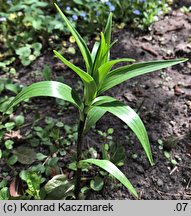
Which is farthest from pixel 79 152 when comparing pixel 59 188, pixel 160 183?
pixel 160 183

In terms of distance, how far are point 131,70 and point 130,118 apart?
217 mm

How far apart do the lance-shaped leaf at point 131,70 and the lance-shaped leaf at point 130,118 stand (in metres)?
0.09

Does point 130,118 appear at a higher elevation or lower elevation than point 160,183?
higher

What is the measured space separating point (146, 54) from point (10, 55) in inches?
44.0

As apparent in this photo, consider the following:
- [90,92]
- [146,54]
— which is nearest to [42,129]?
[90,92]

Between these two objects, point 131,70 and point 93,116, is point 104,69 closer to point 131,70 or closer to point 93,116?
point 131,70

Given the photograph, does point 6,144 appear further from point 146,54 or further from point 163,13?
point 163,13

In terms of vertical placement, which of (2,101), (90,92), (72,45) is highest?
(72,45)

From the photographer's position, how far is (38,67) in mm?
2582

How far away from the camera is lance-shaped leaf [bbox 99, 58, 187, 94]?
138 centimetres

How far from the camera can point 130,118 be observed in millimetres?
1321

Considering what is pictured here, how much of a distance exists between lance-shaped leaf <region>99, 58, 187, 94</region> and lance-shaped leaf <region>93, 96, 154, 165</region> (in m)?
0.09

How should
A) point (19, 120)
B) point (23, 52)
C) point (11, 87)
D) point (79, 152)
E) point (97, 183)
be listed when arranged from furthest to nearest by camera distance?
1. point (23, 52)
2. point (11, 87)
3. point (19, 120)
4. point (97, 183)
5. point (79, 152)

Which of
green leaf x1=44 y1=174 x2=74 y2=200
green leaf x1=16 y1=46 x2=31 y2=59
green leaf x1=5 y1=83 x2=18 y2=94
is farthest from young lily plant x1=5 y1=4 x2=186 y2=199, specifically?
green leaf x1=16 y1=46 x2=31 y2=59
